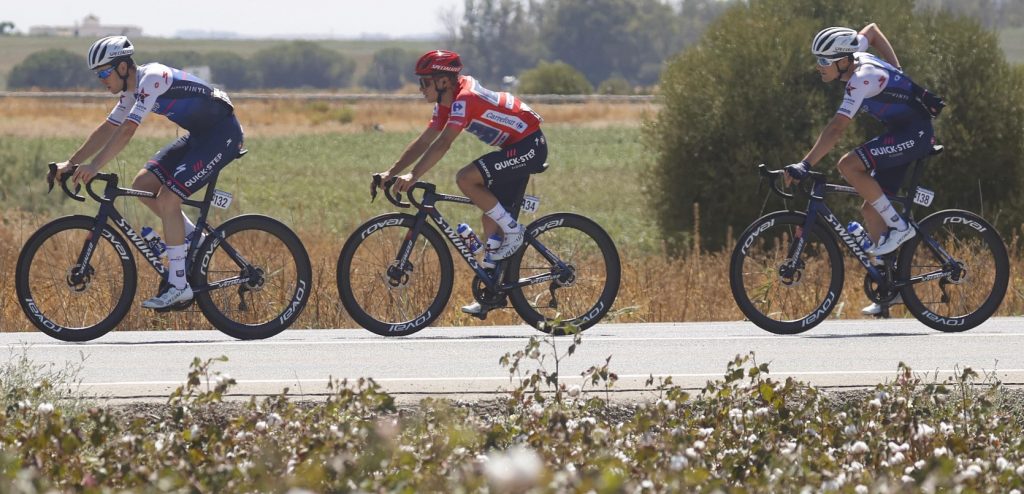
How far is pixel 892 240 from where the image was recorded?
10797 mm

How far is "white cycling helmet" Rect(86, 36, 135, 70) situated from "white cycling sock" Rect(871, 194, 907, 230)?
4.93m

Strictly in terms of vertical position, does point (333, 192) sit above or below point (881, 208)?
below

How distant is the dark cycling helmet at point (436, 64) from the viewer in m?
10.2

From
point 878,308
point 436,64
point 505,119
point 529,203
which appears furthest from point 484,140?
point 878,308

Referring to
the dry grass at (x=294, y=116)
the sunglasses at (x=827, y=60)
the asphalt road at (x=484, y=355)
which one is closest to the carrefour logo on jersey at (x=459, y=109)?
the asphalt road at (x=484, y=355)

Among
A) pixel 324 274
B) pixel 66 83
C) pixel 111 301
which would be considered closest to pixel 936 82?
pixel 324 274

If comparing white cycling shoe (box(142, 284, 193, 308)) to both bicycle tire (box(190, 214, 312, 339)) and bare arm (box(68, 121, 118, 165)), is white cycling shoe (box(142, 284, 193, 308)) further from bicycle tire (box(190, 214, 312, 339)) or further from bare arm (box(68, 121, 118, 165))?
bare arm (box(68, 121, 118, 165))

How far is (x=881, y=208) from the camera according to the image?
10.7 meters

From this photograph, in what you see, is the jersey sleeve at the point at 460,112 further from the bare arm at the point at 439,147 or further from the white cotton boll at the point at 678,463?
the white cotton boll at the point at 678,463

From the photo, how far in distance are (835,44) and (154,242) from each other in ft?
14.9

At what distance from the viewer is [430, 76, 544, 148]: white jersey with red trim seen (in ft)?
33.5

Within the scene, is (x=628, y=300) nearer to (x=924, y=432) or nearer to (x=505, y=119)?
(x=505, y=119)

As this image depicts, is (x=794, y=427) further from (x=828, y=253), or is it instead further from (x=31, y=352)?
(x=31, y=352)

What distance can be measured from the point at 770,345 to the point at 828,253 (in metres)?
0.87
